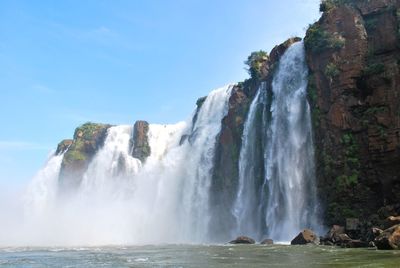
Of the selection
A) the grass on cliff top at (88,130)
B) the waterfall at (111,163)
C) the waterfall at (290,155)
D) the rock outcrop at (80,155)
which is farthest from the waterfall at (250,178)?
the grass on cliff top at (88,130)

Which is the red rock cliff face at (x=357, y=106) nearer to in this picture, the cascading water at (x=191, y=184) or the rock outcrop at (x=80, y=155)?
the cascading water at (x=191, y=184)

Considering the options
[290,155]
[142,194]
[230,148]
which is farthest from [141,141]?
[290,155]

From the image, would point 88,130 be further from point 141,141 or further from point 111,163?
point 141,141

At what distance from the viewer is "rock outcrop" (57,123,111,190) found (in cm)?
7388

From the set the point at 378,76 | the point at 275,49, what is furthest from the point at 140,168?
the point at 378,76

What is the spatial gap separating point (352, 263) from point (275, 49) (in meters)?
31.0

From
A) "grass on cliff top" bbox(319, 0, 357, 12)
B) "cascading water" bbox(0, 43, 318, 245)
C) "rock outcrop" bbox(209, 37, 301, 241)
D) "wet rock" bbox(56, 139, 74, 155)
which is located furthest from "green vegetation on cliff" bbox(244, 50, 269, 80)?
"wet rock" bbox(56, 139, 74, 155)

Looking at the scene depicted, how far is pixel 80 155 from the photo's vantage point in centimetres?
7488

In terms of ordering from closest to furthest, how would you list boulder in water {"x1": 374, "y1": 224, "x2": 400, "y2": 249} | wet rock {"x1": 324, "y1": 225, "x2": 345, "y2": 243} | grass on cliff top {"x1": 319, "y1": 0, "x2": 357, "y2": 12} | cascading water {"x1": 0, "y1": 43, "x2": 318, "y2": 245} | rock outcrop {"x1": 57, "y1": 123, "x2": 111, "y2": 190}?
1. boulder in water {"x1": 374, "y1": 224, "x2": 400, "y2": 249}
2. wet rock {"x1": 324, "y1": 225, "x2": 345, "y2": 243}
3. cascading water {"x1": 0, "y1": 43, "x2": 318, "y2": 245}
4. grass on cliff top {"x1": 319, "y1": 0, "x2": 357, "y2": 12}
5. rock outcrop {"x1": 57, "y1": 123, "x2": 111, "y2": 190}

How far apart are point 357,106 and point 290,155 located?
625 centimetres

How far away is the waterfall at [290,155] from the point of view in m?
37.5

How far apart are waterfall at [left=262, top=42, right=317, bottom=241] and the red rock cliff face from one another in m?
1.10

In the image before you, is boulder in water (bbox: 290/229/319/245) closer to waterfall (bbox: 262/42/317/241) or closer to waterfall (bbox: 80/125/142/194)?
waterfall (bbox: 262/42/317/241)

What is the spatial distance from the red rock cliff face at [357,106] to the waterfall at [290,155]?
1099mm
